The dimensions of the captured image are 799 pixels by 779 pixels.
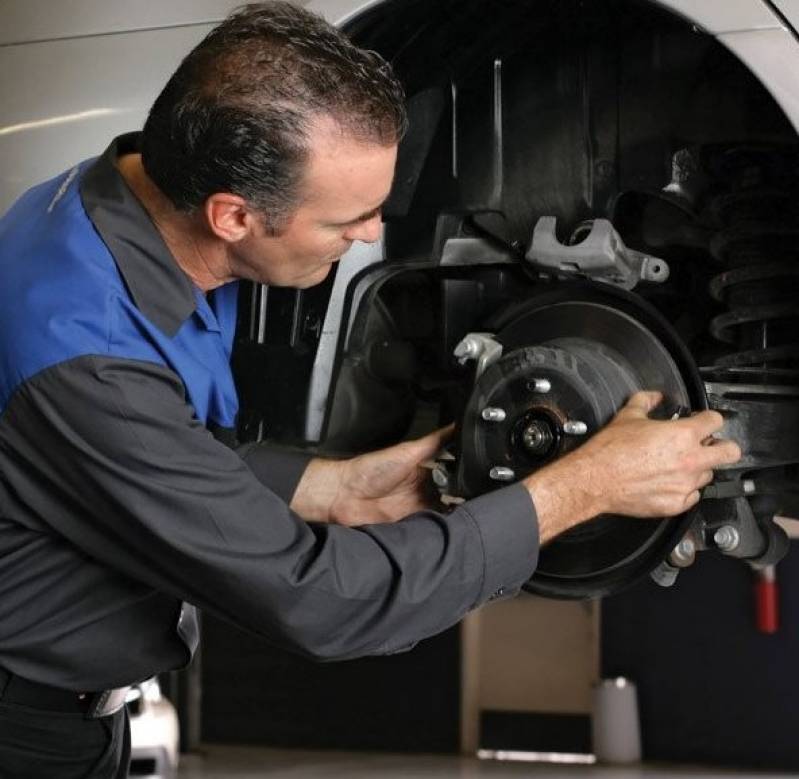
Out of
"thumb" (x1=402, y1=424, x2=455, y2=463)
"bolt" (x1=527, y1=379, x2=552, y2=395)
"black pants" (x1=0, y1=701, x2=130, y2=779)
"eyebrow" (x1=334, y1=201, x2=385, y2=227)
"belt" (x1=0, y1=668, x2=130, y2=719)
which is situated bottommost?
"black pants" (x1=0, y1=701, x2=130, y2=779)

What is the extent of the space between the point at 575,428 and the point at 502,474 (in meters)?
0.09

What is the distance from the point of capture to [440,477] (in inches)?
59.0

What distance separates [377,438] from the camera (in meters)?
1.69

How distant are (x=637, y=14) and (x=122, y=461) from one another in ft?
2.35

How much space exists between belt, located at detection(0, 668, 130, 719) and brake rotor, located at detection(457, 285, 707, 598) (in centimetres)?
40

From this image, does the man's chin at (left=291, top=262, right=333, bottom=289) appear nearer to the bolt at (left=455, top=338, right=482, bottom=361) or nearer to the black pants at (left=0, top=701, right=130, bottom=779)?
the bolt at (left=455, top=338, right=482, bottom=361)

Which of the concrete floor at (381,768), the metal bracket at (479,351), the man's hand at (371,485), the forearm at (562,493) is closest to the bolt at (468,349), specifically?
the metal bracket at (479,351)

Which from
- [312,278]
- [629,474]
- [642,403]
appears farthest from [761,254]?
[312,278]

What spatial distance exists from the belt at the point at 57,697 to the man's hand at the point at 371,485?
27 cm

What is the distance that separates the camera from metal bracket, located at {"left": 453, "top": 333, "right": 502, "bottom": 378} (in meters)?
1.48

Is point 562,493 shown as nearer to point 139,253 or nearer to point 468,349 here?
point 468,349

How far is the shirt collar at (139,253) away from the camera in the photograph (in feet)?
4.17

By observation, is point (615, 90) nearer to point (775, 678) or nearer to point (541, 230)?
→ point (541, 230)

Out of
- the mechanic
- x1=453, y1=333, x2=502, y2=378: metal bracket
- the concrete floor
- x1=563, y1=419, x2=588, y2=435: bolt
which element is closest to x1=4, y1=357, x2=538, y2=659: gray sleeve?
the mechanic
